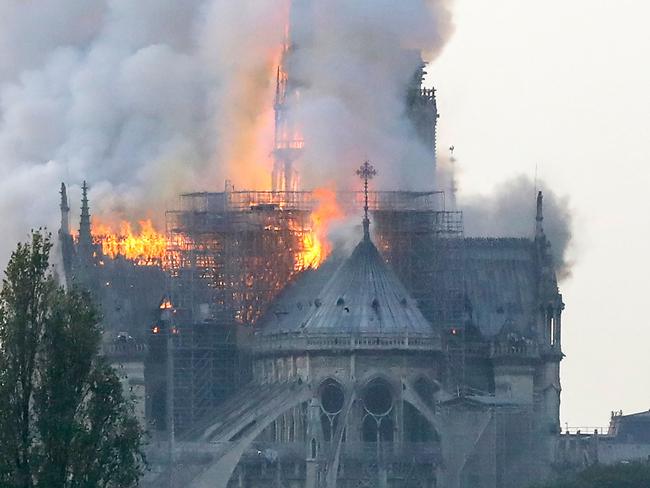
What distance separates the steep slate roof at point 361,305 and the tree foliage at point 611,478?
45.7ft

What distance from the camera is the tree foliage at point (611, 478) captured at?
175 m

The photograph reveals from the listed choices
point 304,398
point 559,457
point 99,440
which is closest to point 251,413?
point 304,398

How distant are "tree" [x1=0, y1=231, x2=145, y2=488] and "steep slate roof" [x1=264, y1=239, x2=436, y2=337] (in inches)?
2997

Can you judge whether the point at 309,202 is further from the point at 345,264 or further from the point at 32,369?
the point at 32,369

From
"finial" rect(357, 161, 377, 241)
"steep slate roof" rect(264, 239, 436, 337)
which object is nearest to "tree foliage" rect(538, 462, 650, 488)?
"steep slate roof" rect(264, 239, 436, 337)

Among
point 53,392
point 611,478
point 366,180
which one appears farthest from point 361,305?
point 53,392

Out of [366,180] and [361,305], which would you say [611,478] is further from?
[366,180]

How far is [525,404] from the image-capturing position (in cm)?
19612

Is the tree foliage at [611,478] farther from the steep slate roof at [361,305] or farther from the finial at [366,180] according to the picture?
the finial at [366,180]

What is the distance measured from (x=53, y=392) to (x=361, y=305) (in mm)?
78606

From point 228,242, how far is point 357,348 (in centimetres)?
1175

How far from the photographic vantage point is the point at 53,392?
11319 cm

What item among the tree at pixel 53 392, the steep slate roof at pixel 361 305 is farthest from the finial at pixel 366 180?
the tree at pixel 53 392

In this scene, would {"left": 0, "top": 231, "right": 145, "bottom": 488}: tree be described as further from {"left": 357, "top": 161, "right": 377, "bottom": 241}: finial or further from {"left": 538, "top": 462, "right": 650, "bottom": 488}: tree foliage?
{"left": 357, "top": 161, "right": 377, "bottom": 241}: finial
